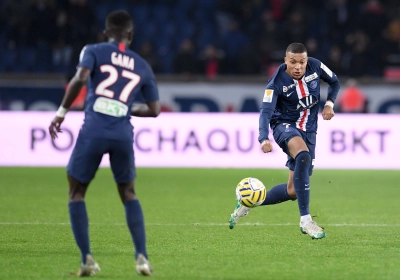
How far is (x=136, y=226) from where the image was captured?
17.8ft

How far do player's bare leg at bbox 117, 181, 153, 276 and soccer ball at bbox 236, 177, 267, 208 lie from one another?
2651 mm

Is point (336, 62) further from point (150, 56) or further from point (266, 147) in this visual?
point (266, 147)

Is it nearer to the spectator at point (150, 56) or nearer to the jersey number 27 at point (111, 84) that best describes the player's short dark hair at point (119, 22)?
the jersey number 27 at point (111, 84)

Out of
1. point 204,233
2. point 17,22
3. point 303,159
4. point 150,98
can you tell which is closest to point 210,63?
point 17,22

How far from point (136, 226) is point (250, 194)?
2.74m

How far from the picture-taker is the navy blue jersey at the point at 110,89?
5363 millimetres

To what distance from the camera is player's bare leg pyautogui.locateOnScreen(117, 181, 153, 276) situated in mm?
5391

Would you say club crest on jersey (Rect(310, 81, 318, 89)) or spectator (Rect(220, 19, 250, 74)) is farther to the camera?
spectator (Rect(220, 19, 250, 74))

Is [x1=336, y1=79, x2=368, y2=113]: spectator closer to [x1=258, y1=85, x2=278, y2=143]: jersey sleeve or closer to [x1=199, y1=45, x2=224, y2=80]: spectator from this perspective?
[x1=199, y1=45, x2=224, y2=80]: spectator

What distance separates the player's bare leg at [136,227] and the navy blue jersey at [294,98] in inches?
87.7

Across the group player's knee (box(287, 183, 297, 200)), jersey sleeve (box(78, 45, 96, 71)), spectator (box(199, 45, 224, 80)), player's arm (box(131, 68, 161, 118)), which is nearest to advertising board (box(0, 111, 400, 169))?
spectator (box(199, 45, 224, 80))

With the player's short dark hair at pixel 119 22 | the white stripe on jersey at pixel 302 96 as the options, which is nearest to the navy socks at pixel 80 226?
the player's short dark hair at pixel 119 22

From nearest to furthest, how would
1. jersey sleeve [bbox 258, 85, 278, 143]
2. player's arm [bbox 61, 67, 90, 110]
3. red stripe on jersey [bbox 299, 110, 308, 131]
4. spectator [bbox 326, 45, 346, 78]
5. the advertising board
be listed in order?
player's arm [bbox 61, 67, 90, 110] → jersey sleeve [bbox 258, 85, 278, 143] → red stripe on jersey [bbox 299, 110, 308, 131] → the advertising board → spectator [bbox 326, 45, 346, 78]

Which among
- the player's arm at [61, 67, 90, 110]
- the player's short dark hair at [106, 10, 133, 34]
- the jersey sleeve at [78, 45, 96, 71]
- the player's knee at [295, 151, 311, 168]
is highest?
the player's short dark hair at [106, 10, 133, 34]
